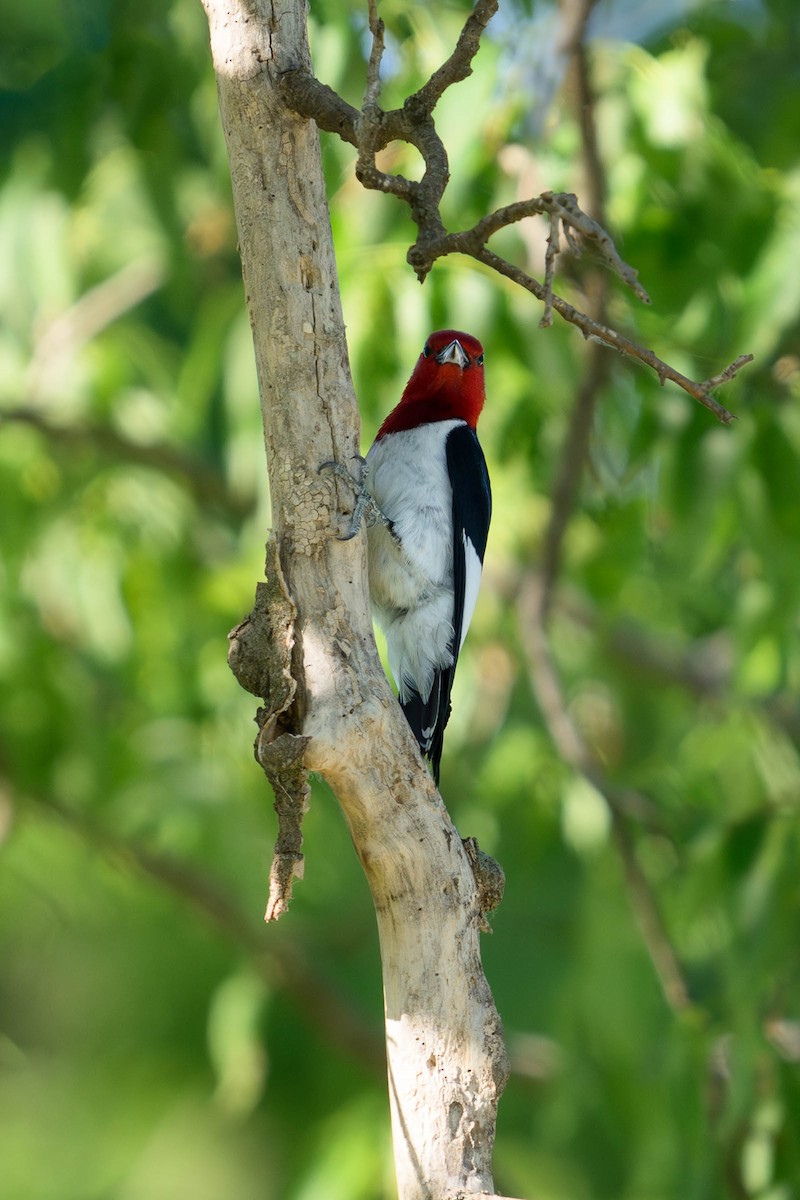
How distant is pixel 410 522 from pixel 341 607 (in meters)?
1.08

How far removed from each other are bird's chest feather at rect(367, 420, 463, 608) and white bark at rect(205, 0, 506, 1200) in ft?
3.33

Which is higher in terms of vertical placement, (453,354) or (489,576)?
(489,576)

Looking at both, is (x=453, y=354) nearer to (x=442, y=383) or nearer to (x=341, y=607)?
(x=442, y=383)

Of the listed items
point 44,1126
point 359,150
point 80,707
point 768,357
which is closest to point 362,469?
point 359,150

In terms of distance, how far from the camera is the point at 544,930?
24.1 feet

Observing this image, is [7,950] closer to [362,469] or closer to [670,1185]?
[670,1185]

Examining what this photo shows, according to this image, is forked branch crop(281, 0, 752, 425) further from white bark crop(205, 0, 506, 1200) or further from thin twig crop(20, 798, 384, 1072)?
thin twig crop(20, 798, 384, 1072)

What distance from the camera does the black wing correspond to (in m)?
3.48

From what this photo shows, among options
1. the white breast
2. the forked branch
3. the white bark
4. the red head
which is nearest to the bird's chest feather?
the white breast

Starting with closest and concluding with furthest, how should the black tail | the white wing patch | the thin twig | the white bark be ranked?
the white bark
the black tail
the white wing patch
the thin twig

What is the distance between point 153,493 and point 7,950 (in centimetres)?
450

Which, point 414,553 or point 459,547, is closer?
point 414,553

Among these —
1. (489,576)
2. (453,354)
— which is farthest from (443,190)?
(489,576)

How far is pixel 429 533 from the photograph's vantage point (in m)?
3.44
